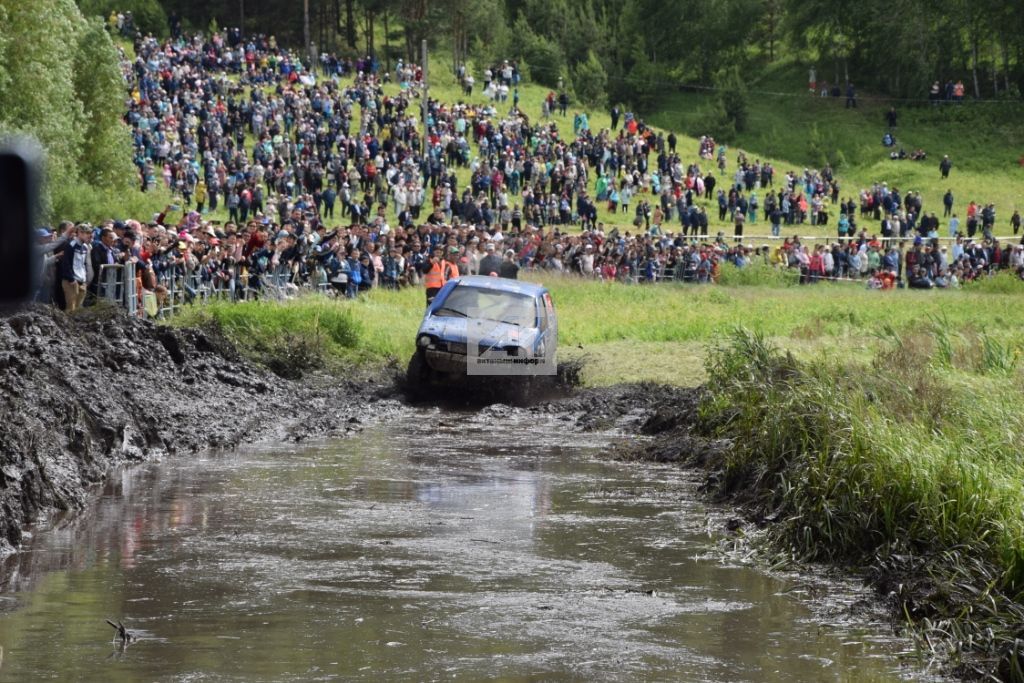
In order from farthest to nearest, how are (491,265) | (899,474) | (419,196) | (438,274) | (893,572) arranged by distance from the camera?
(419,196), (438,274), (491,265), (899,474), (893,572)

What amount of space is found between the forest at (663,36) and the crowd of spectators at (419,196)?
19.9 m

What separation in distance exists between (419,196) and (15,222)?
50.7 metres

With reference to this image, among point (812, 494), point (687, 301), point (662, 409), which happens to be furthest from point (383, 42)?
point (812, 494)

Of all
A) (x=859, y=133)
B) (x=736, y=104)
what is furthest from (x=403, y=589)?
(x=736, y=104)

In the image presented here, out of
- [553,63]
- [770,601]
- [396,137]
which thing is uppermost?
[553,63]

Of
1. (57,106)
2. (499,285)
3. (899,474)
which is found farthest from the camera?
(57,106)

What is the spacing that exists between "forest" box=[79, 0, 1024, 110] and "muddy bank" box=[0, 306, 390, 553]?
2777 inches

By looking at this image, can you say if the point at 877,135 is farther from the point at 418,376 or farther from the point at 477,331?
the point at 477,331

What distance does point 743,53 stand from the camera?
10844 centimetres

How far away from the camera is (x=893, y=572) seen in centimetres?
1074

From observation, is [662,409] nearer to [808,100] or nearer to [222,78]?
[222,78]

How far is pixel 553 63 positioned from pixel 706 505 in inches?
3370

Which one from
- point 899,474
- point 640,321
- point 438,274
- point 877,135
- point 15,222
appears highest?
point 877,135

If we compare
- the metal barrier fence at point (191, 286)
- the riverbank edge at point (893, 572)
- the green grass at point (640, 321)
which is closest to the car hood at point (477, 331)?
the green grass at point (640, 321)
